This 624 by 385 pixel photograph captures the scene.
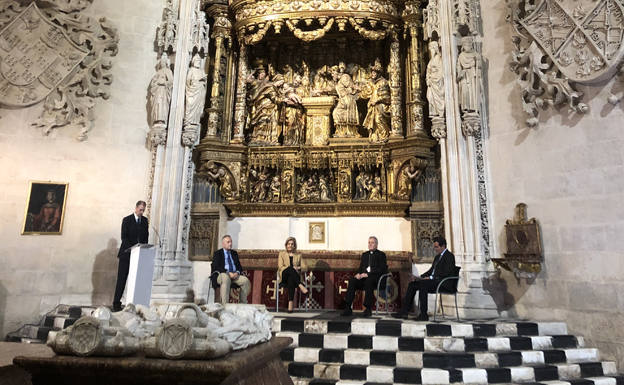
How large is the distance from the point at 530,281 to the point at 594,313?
1.00 metres

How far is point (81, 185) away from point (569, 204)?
8.53 metres

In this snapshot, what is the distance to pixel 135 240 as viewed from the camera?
6902mm

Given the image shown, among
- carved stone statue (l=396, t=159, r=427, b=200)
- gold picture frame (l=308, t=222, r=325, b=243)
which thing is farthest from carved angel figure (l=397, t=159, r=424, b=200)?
gold picture frame (l=308, t=222, r=325, b=243)

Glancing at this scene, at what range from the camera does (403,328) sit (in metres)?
5.41

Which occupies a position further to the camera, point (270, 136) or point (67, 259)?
point (270, 136)

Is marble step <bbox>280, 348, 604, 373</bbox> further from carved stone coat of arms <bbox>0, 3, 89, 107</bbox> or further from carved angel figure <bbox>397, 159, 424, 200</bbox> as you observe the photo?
carved stone coat of arms <bbox>0, 3, 89, 107</bbox>

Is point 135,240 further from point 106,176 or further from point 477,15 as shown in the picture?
point 477,15

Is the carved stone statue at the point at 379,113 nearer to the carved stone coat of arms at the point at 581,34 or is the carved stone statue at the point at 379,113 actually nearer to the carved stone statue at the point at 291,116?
the carved stone statue at the point at 291,116

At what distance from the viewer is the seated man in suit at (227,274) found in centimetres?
666

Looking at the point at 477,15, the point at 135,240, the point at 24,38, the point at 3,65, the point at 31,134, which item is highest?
the point at 477,15

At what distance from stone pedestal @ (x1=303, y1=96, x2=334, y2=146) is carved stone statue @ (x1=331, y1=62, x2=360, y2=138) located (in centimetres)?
20

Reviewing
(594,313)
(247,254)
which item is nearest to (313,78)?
(247,254)

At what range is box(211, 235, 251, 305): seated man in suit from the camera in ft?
21.9

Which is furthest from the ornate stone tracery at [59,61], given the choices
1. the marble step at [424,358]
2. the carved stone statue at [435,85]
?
the carved stone statue at [435,85]
